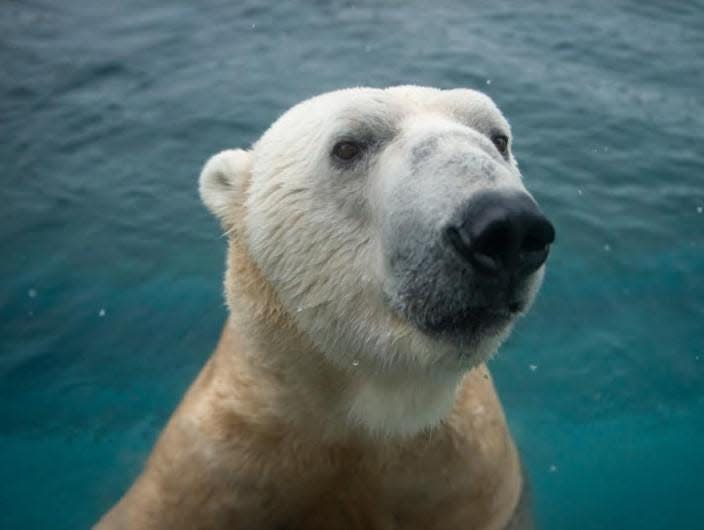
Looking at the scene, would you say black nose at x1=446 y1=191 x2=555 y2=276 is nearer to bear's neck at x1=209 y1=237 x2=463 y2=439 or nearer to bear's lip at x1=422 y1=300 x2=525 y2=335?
bear's lip at x1=422 y1=300 x2=525 y2=335

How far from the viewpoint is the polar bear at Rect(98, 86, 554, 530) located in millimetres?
2785

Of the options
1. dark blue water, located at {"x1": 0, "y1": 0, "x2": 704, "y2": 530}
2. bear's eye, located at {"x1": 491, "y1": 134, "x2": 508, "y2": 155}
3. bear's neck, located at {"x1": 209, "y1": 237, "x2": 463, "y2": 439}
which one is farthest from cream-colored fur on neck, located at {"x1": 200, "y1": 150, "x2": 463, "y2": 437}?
dark blue water, located at {"x1": 0, "y1": 0, "x2": 704, "y2": 530}

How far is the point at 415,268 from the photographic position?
2781 millimetres

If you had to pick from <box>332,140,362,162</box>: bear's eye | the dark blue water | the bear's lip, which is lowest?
the dark blue water

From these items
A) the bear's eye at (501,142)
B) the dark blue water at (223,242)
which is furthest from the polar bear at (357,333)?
the dark blue water at (223,242)

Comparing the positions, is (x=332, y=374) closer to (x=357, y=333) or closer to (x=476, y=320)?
(x=357, y=333)

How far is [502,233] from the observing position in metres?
2.51

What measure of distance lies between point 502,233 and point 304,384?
123 centimetres

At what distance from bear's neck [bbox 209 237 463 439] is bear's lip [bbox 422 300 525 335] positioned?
383 mm

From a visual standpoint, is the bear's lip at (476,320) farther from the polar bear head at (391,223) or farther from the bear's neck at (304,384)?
the bear's neck at (304,384)

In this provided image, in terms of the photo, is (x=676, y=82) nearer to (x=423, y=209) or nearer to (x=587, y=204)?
(x=587, y=204)

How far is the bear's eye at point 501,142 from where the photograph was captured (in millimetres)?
3502

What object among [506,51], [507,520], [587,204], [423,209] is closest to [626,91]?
[506,51]

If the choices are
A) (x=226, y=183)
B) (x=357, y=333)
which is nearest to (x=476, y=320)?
(x=357, y=333)
